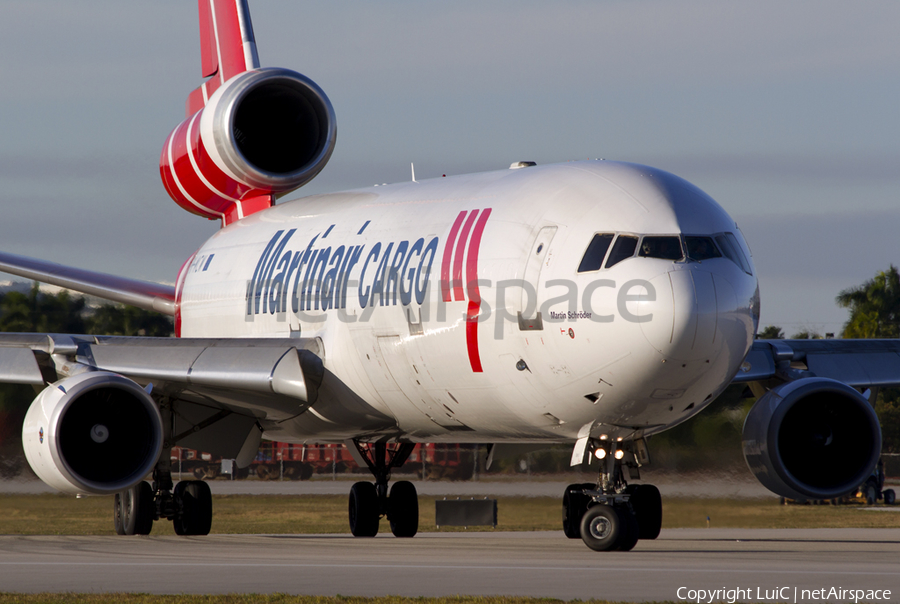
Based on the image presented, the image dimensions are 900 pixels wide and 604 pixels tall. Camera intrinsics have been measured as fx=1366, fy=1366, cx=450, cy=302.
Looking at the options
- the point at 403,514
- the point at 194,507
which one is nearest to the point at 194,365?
the point at 194,507

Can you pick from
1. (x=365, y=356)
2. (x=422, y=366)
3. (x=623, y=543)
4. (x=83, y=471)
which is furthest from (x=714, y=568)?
(x=83, y=471)

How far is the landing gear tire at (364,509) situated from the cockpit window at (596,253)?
7765 millimetres

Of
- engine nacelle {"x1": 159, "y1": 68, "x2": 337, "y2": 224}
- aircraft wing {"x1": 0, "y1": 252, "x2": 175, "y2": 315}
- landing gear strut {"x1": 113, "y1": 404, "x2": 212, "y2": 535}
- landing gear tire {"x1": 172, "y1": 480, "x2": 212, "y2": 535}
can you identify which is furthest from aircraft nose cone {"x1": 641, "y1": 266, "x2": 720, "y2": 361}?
aircraft wing {"x1": 0, "y1": 252, "x2": 175, "y2": 315}

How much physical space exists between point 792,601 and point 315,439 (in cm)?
1173

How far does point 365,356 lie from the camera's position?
57.0 feet

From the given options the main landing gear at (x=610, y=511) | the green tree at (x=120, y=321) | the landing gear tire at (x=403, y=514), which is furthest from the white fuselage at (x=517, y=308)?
the green tree at (x=120, y=321)

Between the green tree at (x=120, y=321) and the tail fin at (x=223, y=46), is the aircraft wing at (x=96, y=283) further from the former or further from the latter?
the green tree at (x=120, y=321)

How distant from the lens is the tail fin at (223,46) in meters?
26.8

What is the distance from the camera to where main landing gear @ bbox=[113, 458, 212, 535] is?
20.2 m

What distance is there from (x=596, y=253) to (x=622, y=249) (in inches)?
Result: 10.9

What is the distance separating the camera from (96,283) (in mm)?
23984

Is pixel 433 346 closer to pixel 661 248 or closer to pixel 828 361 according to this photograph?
pixel 661 248

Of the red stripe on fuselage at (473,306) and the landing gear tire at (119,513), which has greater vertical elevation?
the red stripe on fuselage at (473,306)

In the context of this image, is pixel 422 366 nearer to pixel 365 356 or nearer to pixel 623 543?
pixel 365 356
